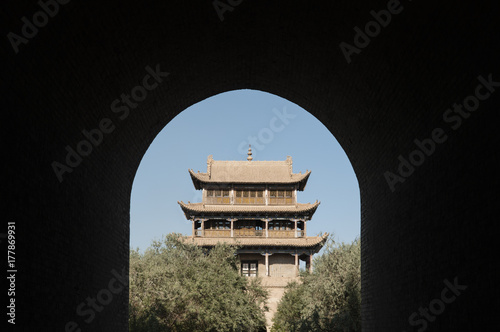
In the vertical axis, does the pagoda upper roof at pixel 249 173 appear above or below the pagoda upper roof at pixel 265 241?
above

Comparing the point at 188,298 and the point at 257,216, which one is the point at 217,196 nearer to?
the point at 257,216

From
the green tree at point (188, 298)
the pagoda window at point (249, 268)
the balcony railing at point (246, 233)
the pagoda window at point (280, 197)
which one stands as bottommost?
the green tree at point (188, 298)

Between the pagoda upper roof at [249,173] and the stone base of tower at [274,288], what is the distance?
26.2 feet

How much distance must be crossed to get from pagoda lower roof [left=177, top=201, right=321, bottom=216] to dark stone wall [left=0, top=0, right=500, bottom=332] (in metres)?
32.7

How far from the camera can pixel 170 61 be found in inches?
396

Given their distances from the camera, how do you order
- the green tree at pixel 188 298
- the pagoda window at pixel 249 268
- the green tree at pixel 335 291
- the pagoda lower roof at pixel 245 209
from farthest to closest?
the pagoda window at pixel 249 268 < the pagoda lower roof at pixel 245 209 < the green tree at pixel 188 298 < the green tree at pixel 335 291

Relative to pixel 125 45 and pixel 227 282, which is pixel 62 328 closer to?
pixel 125 45

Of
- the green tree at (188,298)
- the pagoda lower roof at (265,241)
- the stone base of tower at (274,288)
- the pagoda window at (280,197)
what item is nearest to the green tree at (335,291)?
the green tree at (188,298)

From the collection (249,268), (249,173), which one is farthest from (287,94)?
(249,173)

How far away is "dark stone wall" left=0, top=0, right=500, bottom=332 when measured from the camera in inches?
243

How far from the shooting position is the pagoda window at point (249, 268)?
45281 mm

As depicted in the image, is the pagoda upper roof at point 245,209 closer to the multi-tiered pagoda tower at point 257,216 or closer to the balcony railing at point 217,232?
the multi-tiered pagoda tower at point 257,216

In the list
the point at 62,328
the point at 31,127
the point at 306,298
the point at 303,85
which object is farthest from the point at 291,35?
the point at 306,298

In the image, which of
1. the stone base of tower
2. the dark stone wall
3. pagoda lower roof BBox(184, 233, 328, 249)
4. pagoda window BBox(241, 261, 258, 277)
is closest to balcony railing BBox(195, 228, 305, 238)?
pagoda lower roof BBox(184, 233, 328, 249)
